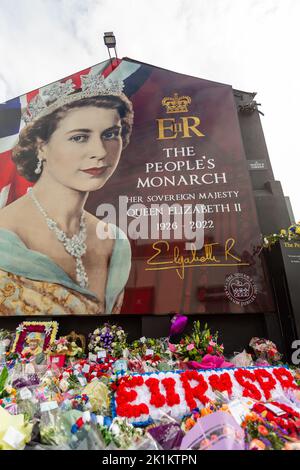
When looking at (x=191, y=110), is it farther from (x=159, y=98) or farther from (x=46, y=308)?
(x=46, y=308)

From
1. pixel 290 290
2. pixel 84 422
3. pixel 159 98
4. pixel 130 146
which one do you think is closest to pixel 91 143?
pixel 130 146

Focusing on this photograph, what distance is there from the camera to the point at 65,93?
6.84 meters

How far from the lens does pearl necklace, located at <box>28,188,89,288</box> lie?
509 cm

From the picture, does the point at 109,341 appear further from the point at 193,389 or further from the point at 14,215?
the point at 14,215

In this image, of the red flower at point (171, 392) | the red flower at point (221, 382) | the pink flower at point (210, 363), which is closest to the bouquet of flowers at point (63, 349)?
the pink flower at point (210, 363)

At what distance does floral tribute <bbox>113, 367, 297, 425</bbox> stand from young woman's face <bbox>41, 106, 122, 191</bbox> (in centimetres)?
401

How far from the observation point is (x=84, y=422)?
6.28 ft

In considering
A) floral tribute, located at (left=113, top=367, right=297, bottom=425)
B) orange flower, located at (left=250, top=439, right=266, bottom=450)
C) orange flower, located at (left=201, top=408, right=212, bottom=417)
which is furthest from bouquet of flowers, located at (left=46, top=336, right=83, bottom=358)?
orange flower, located at (left=250, top=439, right=266, bottom=450)

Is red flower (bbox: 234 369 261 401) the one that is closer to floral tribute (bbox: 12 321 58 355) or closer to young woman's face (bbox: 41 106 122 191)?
floral tribute (bbox: 12 321 58 355)

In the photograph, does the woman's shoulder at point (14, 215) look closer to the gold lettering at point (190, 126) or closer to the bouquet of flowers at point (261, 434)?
the gold lettering at point (190, 126)

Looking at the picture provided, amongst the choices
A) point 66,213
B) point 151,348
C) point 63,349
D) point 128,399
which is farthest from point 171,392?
point 66,213

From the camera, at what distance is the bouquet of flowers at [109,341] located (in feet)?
13.8
